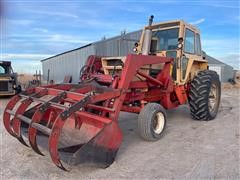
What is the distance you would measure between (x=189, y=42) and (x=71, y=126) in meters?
3.64

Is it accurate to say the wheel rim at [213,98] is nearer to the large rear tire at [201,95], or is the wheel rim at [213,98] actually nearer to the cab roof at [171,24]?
the large rear tire at [201,95]

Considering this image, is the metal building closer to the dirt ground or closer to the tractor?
the tractor

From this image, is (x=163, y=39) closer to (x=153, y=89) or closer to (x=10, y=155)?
(x=153, y=89)

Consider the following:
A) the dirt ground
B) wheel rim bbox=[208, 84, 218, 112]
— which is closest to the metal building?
wheel rim bbox=[208, 84, 218, 112]

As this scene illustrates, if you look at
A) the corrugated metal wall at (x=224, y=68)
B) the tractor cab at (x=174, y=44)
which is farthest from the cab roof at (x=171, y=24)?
the corrugated metal wall at (x=224, y=68)

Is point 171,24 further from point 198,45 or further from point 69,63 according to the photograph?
point 69,63

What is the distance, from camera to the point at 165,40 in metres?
6.62

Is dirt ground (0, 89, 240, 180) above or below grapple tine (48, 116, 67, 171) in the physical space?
below

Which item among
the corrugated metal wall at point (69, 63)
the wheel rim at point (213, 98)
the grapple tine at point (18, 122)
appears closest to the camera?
the grapple tine at point (18, 122)

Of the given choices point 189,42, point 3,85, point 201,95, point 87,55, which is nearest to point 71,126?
point 201,95

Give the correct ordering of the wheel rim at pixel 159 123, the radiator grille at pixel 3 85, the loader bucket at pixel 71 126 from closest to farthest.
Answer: the loader bucket at pixel 71 126, the wheel rim at pixel 159 123, the radiator grille at pixel 3 85

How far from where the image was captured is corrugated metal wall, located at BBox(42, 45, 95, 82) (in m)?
17.4

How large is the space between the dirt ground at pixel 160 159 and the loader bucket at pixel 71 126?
9.4 inches

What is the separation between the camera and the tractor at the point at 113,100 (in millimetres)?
3736
